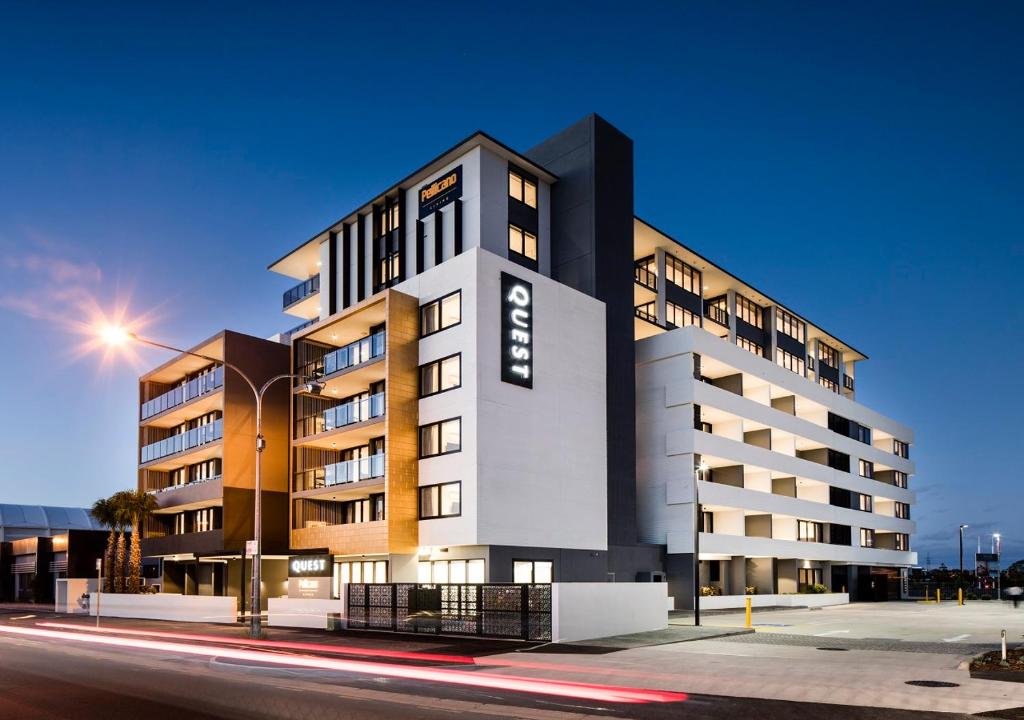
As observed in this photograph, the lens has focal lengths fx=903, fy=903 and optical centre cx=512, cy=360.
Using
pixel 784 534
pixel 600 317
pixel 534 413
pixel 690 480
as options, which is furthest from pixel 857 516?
pixel 534 413

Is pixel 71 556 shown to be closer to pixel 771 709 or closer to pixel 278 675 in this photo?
pixel 278 675

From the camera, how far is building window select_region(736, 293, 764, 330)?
70.8m

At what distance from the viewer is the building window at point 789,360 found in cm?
7412

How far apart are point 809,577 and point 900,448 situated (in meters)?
30.7

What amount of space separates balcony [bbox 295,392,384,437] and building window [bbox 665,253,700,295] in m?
25.7

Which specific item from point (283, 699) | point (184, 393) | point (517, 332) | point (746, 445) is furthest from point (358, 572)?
point (283, 699)

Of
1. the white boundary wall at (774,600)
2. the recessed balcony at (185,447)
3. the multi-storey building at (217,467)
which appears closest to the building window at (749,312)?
the white boundary wall at (774,600)

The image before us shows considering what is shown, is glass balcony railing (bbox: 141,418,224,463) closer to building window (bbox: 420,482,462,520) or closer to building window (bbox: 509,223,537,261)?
building window (bbox: 420,482,462,520)

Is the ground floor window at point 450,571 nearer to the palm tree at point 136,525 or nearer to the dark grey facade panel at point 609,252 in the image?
the dark grey facade panel at point 609,252

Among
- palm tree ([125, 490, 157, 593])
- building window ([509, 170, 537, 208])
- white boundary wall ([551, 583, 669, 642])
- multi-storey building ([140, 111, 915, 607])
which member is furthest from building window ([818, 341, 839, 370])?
palm tree ([125, 490, 157, 593])

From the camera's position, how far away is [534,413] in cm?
4275

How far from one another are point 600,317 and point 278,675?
100 feet

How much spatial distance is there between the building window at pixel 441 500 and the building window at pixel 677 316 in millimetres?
24606

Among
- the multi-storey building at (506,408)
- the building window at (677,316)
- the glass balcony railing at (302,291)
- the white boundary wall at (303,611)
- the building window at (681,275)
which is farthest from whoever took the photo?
the building window at (681,275)
